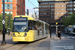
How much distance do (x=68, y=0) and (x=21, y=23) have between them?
10635 centimetres

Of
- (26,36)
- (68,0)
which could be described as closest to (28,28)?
(26,36)

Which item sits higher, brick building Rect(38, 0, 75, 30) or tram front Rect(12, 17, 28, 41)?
brick building Rect(38, 0, 75, 30)

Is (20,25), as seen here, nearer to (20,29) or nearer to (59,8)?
(20,29)

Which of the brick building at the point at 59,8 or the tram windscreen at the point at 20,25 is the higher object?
the brick building at the point at 59,8

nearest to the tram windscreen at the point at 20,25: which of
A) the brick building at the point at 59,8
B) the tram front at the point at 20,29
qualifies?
the tram front at the point at 20,29

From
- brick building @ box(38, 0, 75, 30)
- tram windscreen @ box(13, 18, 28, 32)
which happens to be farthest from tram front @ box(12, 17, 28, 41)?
brick building @ box(38, 0, 75, 30)

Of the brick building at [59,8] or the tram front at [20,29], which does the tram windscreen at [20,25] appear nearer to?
the tram front at [20,29]

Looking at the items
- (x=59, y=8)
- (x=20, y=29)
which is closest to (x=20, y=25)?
(x=20, y=29)

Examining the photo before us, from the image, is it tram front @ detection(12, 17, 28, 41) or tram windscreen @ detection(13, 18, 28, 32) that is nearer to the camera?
tram front @ detection(12, 17, 28, 41)

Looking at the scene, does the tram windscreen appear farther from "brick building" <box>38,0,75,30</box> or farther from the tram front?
"brick building" <box>38,0,75,30</box>

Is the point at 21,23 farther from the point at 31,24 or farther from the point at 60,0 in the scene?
the point at 60,0

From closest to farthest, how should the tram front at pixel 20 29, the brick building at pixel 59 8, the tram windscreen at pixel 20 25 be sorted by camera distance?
1. the tram front at pixel 20 29
2. the tram windscreen at pixel 20 25
3. the brick building at pixel 59 8

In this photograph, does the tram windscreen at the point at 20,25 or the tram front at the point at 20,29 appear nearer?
the tram front at the point at 20,29

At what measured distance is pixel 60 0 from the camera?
12319 centimetres
